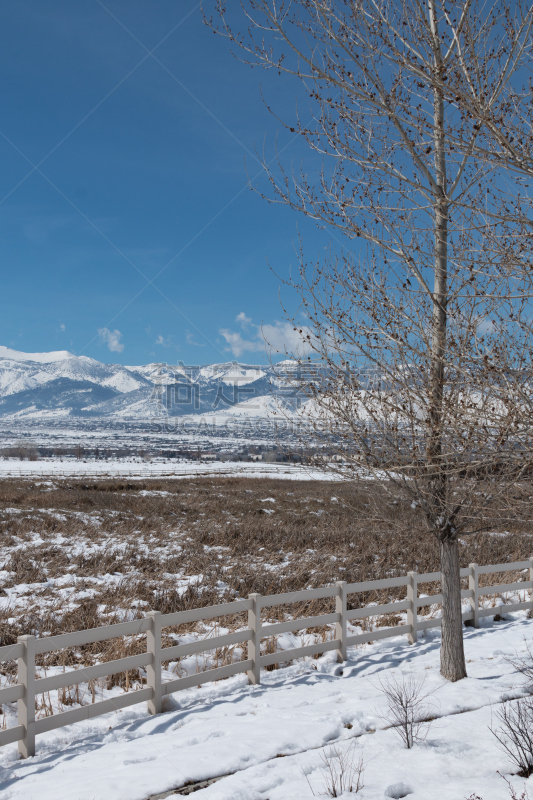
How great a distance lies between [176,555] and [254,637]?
942 cm

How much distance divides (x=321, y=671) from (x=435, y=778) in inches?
146

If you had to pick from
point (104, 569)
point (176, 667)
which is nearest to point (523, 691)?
point (176, 667)

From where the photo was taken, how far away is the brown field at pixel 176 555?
10.1m

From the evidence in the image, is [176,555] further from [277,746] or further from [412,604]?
[277,746]

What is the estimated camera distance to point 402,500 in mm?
7078

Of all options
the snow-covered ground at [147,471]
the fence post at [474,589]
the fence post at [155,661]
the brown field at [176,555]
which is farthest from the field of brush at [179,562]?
the snow-covered ground at [147,471]

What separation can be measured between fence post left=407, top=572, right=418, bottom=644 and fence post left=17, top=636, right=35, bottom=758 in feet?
20.1

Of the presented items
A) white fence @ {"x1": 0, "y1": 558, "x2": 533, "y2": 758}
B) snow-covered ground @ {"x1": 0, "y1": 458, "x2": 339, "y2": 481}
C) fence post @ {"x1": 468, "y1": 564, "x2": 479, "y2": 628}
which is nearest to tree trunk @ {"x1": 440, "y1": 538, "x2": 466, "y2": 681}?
white fence @ {"x1": 0, "y1": 558, "x2": 533, "y2": 758}

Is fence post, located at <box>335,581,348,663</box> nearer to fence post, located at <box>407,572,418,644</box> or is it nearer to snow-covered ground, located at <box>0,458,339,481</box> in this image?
fence post, located at <box>407,572,418,644</box>

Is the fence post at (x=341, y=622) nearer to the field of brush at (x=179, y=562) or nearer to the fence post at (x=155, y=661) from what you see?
the field of brush at (x=179, y=562)

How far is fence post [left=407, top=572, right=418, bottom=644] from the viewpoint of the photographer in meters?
9.30

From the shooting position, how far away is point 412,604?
9.40 metres

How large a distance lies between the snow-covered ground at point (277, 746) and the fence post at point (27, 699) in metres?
0.14

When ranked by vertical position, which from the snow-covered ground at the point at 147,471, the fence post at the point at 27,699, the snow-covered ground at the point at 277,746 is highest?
the snow-covered ground at the point at 147,471
